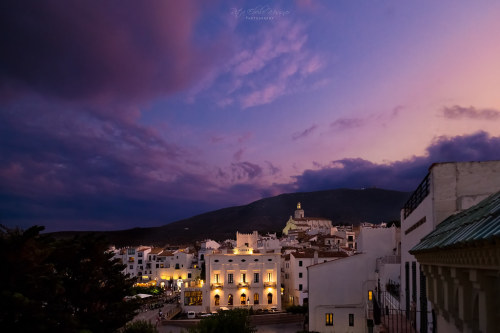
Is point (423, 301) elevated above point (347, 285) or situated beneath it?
elevated above

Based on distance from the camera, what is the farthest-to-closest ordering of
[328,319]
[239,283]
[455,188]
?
1. [239,283]
2. [328,319]
3. [455,188]

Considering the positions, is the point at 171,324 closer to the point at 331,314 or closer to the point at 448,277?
the point at 331,314

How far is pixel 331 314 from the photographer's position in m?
30.6

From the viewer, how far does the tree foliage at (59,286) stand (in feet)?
41.2

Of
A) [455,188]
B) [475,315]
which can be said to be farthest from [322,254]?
[475,315]

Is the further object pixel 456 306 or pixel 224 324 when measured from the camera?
pixel 224 324

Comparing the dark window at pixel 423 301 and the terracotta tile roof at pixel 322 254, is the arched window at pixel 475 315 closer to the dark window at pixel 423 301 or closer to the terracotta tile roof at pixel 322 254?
the dark window at pixel 423 301

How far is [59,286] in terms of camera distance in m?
14.5

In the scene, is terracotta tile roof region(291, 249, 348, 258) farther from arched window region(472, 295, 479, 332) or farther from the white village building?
arched window region(472, 295, 479, 332)

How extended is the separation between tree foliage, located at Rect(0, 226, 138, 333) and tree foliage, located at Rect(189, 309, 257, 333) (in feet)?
12.8

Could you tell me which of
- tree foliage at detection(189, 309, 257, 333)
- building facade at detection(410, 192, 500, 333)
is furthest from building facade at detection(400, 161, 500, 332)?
tree foliage at detection(189, 309, 257, 333)

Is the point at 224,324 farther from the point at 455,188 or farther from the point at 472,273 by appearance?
the point at 472,273

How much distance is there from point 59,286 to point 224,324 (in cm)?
1265

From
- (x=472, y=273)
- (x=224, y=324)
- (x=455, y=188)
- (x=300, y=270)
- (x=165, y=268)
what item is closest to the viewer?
(x=472, y=273)
